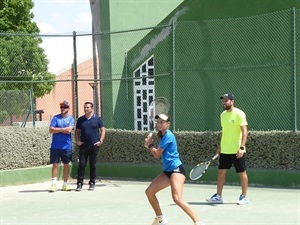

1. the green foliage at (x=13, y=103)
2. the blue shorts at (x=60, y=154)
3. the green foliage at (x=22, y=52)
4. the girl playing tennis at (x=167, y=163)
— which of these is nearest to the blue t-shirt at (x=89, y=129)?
the blue shorts at (x=60, y=154)

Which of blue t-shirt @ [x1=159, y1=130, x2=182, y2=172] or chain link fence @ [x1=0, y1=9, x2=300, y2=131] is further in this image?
chain link fence @ [x1=0, y1=9, x2=300, y2=131]

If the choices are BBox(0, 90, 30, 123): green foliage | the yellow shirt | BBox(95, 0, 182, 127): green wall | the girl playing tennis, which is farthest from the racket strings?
BBox(0, 90, 30, 123): green foliage

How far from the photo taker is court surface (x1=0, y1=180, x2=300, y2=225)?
9.92 m

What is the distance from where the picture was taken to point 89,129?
13727 mm

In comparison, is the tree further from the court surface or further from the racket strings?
the racket strings

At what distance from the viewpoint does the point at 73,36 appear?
53.5 feet

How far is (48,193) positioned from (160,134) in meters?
5.14

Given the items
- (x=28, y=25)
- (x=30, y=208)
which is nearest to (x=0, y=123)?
(x=30, y=208)

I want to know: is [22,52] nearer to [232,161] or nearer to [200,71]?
[200,71]

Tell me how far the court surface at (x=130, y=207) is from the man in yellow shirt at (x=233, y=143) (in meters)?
0.34

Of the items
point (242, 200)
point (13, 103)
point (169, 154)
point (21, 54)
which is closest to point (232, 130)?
point (242, 200)

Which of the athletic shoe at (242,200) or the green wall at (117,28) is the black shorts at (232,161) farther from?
the green wall at (117,28)

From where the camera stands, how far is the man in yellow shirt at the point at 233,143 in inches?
443

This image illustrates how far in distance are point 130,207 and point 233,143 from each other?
6.41ft
